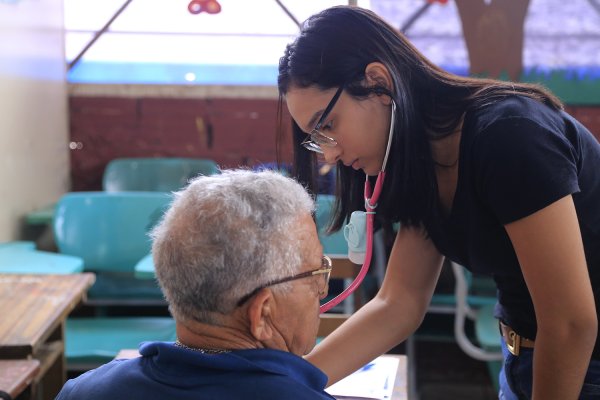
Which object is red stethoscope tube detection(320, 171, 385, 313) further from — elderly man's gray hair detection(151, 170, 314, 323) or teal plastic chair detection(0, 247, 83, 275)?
teal plastic chair detection(0, 247, 83, 275)

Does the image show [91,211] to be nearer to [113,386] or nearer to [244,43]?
[244,43]

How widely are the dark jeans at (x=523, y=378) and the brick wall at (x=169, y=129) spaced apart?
2.77 metres

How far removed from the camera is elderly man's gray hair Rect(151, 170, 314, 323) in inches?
34.3

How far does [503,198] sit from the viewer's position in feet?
3.29

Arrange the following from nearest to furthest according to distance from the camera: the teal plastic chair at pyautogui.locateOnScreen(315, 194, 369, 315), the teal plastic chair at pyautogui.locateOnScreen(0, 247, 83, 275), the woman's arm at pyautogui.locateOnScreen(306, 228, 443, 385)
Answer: the woman's arm at pyautogui.locateOnScreen(306, 228, 443, 385)
the teal plastic chair at pyautogui.locateOnScreen(315, 194, 369, 315)
the teal plastic chair at pyautogui.locateOnScreen(0, 247, 83, 275)

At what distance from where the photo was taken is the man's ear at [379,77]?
1124mm

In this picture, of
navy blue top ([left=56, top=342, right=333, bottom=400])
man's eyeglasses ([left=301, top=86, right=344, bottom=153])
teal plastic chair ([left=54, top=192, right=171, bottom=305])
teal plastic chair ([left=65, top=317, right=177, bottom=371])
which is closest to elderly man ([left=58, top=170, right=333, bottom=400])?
navy blue top ([left=56, top=342, right=333, bottom=400])

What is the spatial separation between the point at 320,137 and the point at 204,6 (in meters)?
2.92

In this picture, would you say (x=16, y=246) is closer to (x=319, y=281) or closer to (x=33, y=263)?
(x=33, y=263)

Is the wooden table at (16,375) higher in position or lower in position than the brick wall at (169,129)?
lower

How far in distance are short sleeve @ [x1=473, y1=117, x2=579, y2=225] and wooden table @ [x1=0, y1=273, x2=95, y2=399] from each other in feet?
3.72

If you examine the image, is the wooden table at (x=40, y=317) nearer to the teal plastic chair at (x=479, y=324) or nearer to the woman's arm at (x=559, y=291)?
the woman's arm at (x=559, y=291)

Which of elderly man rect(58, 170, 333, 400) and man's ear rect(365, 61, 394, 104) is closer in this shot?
elderly man rect(58, 170, 333, 400)

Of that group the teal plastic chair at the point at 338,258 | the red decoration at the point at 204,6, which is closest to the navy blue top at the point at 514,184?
the teal plastic chair at the point at 338,258
